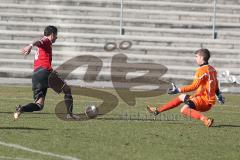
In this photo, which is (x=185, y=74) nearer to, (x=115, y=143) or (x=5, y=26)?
(x=5, y=26)

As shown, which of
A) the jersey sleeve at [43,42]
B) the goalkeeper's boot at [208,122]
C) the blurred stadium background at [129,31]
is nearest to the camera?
the goalkeeper's boot at [208,122]

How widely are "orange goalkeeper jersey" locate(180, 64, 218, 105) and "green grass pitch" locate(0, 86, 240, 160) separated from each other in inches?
20.5

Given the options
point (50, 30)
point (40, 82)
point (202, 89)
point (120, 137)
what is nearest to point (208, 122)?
point (202, 89)

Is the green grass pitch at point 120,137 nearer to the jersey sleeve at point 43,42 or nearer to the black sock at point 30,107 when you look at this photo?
the black sock at point 30,107

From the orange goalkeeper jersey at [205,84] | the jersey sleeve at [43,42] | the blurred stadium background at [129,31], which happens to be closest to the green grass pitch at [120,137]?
the orange goalkeeper jersey at [205,84]

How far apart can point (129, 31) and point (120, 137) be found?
47.3ft

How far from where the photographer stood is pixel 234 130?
1203 cm

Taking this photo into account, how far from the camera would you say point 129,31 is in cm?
2480

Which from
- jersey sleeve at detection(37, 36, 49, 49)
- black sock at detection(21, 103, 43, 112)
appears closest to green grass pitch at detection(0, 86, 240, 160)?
black sock at detection(21, 103, 43, 112)

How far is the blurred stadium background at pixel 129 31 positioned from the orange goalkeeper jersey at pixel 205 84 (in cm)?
1015

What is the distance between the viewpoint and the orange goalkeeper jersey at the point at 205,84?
12.3 m

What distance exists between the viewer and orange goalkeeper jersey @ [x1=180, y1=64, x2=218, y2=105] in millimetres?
12297

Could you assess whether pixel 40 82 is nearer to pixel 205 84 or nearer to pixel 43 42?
pixel 43 42

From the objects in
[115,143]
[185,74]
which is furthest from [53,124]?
[185,74]
